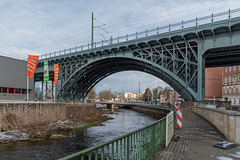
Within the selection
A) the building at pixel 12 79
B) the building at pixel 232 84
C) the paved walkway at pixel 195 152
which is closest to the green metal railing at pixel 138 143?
the paved walkway at pixel 195 152

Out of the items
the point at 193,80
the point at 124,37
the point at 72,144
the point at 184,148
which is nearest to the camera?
the point at 184,148

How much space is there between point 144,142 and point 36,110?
2318 centimetres

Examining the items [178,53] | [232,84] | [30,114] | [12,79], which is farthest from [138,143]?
[232,84]

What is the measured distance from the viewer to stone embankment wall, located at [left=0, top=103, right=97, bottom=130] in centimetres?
2177

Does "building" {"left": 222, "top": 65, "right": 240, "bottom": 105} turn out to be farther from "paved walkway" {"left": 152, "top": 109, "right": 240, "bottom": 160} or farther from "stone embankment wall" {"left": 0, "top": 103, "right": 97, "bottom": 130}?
"paved walkway" {"left": 152, "top": 109, "right": 240, "bottom": 160}

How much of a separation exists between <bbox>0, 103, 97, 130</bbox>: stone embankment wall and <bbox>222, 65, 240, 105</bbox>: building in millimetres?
43334

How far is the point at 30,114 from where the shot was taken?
24953 millimetres

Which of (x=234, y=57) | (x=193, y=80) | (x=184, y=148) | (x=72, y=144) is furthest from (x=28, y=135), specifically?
(x=234, y=57)

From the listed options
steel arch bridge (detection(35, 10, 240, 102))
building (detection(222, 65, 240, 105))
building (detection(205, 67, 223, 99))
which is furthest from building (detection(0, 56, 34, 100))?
building (detection(205, 67, 223, 99))

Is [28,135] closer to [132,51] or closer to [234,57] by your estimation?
[132,51]

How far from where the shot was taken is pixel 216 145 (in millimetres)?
8953

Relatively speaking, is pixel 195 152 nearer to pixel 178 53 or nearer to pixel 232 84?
pixel 178 53

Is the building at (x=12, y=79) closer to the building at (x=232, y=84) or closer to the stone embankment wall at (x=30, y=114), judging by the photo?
the stone embankment wall at (x=30, y=114)

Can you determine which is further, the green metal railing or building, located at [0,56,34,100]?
building, located at [0,56,34,100]
